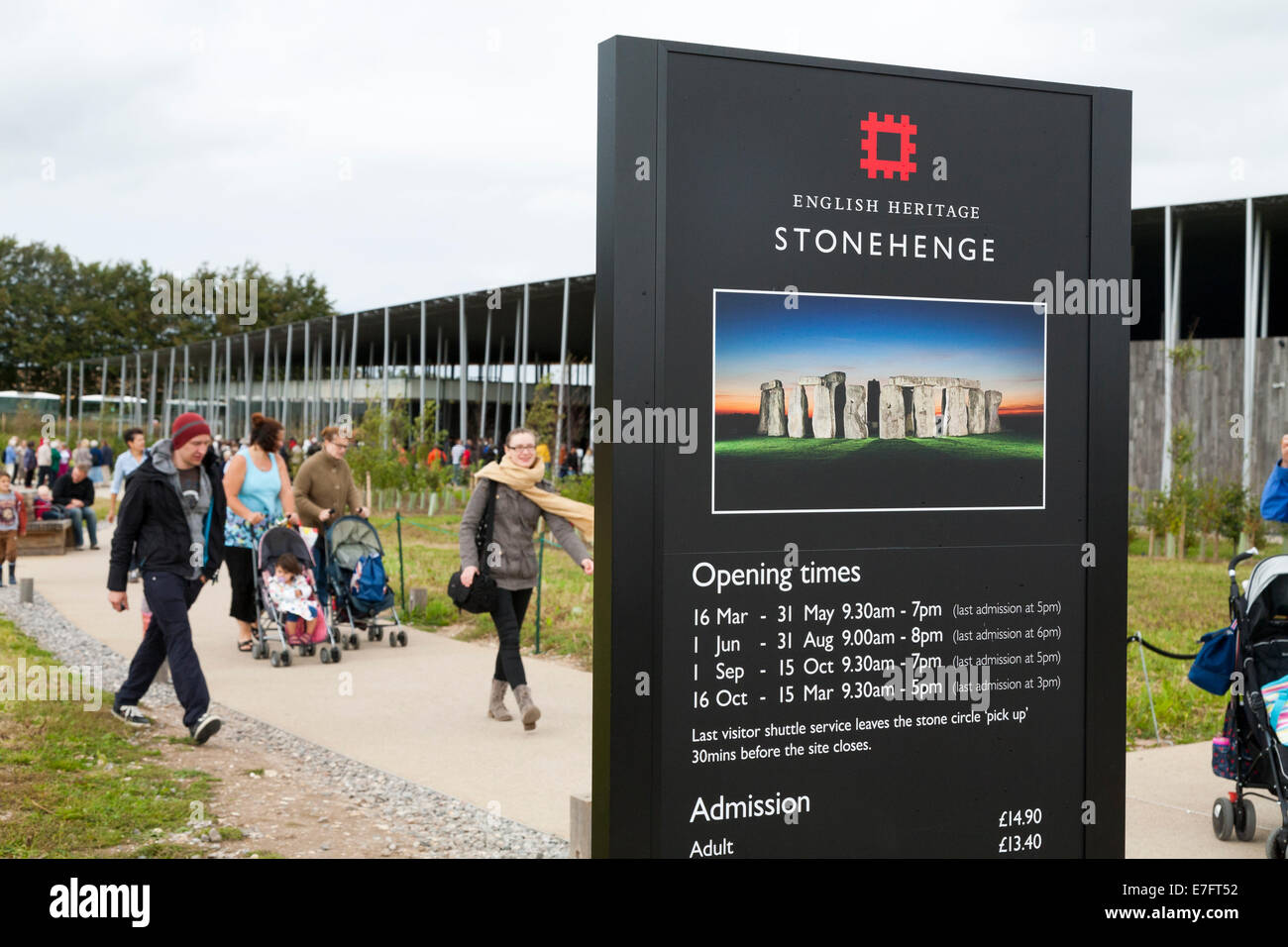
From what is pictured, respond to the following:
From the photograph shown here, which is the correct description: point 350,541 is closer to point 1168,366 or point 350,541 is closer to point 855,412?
point 855,412

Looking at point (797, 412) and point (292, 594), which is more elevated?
point (797, 412)

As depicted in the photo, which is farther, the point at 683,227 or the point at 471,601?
the point at 471,601

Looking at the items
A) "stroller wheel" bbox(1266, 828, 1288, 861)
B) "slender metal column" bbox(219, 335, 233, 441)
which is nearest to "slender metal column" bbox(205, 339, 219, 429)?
"slender metal column" bbox(219, 335, 233, 441)

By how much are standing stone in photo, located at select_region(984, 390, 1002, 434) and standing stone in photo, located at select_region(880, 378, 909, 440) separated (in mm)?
291

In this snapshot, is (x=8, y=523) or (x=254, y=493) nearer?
(x=254, y=493)

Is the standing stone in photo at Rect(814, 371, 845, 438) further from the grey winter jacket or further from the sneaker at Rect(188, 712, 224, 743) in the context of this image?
the sneaker at Rect(188, 712, 224, 743)

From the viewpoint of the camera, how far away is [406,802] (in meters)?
6.48

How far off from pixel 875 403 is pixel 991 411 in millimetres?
409

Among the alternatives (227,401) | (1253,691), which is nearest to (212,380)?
(227,401)

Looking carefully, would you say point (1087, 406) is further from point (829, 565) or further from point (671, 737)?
point (671, 737)
